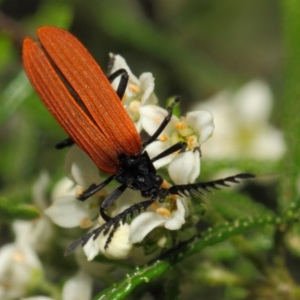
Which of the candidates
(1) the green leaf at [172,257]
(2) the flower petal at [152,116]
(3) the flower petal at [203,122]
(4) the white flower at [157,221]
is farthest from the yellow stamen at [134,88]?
(1) the green leaf at [172,257]

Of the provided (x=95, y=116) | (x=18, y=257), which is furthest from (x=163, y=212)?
(x=18, y=257)

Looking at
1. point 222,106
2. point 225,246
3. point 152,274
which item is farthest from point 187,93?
point 152,274

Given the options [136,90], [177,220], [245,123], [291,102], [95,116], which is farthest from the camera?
[245,123]

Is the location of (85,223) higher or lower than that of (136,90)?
lower

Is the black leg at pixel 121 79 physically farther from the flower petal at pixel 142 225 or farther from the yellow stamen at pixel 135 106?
the flower petal at pixel 142 225

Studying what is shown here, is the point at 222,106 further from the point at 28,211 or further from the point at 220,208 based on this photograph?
the point at 28,211

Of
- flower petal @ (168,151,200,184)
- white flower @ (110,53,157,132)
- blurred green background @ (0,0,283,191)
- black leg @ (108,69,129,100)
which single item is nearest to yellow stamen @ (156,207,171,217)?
flower petal @ (168,151,200,184)

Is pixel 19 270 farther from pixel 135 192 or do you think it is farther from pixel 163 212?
pixel 163 212
